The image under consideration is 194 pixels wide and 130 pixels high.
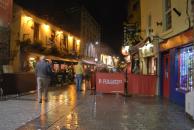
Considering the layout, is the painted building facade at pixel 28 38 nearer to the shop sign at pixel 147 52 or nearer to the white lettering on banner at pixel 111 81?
the white lettering on banner at pixel 111 81

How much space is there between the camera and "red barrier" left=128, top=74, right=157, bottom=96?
1955cm

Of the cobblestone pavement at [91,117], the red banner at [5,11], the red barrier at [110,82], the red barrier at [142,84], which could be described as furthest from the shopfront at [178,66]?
the red banner at [5,11]

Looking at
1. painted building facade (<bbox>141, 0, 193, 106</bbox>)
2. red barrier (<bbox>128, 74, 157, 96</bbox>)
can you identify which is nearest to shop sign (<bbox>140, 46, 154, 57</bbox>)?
painted building facade (<bbox>141, 0, 193, 106</bbox>)

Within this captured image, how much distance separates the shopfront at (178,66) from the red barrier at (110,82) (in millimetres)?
2359

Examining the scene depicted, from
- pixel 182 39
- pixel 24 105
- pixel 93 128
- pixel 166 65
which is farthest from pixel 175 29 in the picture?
pixel 93 128

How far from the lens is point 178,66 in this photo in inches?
623

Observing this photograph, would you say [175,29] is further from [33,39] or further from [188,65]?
[33,39]

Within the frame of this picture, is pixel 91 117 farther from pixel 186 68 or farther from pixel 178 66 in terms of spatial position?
pixel 178 66

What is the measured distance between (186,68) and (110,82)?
607 centimetres

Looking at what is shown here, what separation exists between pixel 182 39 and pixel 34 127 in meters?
7.67

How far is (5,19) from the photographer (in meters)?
16.2

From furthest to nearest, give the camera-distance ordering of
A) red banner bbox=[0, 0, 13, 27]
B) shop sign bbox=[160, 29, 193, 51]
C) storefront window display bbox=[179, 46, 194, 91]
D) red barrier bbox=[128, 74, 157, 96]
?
red barrier bbox=[128, 74, 157, 96] < red banner bbox=[0, 0, 13, 27] < storefront window display bbox=[179, 46, 194, 91] < shop sign bbox=[160, 29, 193, 51]

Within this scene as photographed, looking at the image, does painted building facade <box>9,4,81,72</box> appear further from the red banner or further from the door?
the door

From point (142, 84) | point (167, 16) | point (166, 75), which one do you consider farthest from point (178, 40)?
point (142, 84)
